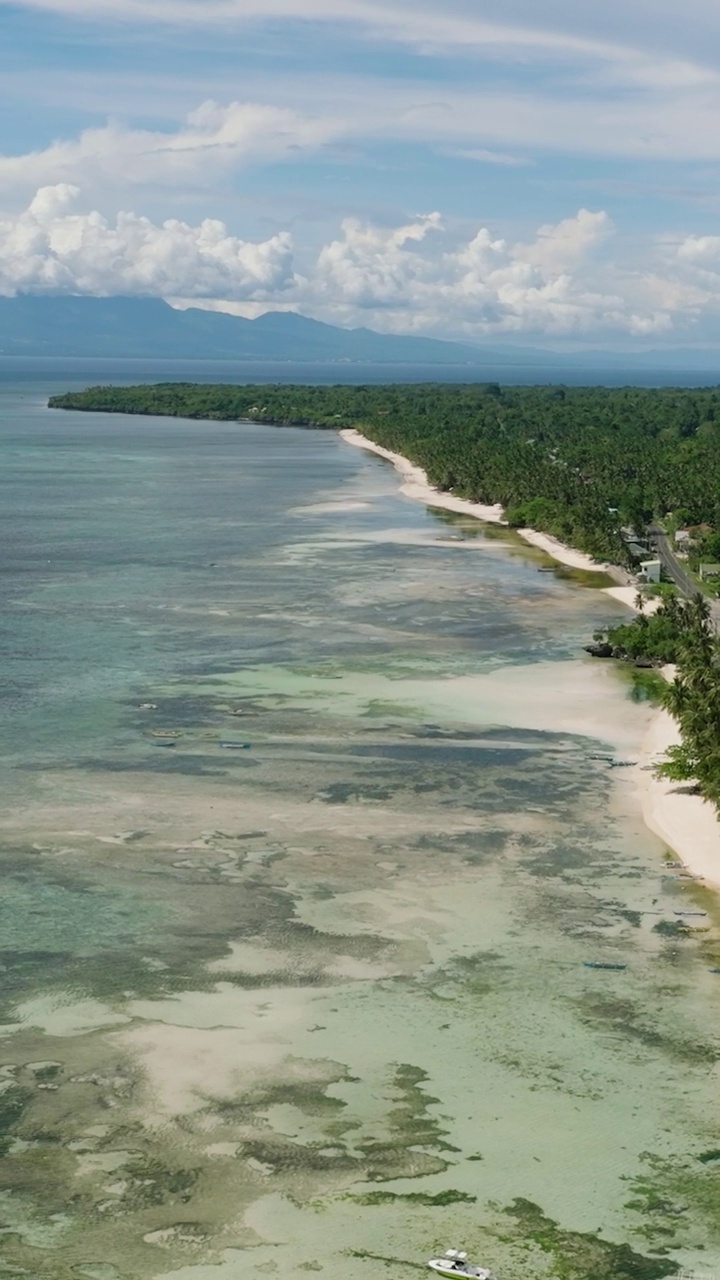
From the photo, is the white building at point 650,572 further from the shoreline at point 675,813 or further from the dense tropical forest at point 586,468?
the shoreline at point 675,813

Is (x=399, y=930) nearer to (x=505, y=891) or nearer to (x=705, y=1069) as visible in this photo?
(x=505, y=891)

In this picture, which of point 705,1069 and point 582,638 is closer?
point 705,1069

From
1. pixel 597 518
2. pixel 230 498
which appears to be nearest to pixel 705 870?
pixel 597 518

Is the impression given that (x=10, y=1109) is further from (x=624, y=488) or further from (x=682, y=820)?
(x=624, y=488)

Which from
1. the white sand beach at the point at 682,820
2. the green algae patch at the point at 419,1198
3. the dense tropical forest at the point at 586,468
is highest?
the dense tropical forest at the point at 586,468

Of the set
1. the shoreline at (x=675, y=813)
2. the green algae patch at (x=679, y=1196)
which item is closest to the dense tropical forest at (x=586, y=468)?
the shoreline at (x=675, y=813)
